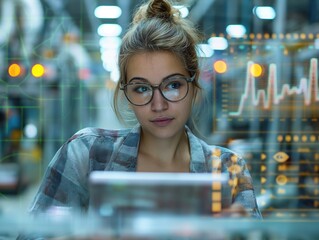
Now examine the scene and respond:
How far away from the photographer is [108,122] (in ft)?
8.74

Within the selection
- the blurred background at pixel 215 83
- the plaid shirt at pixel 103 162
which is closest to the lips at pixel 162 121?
the plaid shirt at pixel 103 162

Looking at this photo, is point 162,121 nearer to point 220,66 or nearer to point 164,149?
point 164,149

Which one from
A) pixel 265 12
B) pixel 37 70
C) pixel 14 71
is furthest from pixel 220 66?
pixel 14 71

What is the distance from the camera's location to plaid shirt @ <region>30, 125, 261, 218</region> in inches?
44.6

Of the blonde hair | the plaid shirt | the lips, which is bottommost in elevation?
the plaid shirt

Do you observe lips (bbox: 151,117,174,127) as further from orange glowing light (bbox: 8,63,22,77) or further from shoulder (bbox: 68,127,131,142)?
orange glowing light (bbox: 8,63,22,77)

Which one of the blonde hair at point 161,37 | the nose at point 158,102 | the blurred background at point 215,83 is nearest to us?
the nose at point 158,102

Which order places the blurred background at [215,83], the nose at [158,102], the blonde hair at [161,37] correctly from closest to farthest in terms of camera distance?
the nose at [158,102]
the blonde hair at [161,37]
the blurred background at [215,83]

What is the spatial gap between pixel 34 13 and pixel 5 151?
25.5 inches

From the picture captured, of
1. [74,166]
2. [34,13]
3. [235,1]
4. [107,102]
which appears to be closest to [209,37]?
[235,1]

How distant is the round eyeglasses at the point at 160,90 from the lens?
1.13 m
